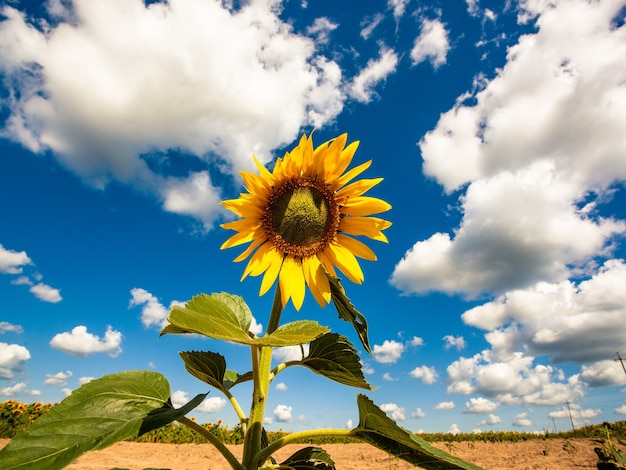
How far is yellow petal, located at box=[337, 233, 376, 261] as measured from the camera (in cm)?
221

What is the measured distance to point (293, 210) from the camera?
6.86 feet

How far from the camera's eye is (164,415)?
149 cm

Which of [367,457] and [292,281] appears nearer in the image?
[292,281]

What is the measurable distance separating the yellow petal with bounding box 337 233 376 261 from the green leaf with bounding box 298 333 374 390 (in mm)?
580

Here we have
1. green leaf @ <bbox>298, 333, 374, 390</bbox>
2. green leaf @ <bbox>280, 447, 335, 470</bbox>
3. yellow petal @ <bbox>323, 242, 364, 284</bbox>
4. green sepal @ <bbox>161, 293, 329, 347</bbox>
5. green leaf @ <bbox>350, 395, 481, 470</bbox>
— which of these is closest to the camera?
green sepal @ <bbox>161, 293, 329, 347</bbox>

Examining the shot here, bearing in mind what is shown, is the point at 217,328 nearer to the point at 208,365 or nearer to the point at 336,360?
the point at 336,360

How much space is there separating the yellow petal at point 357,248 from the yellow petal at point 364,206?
0.48ft

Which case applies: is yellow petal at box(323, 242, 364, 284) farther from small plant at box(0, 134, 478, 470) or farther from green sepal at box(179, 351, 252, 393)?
green sepal at box(179, 351, 252, 393)

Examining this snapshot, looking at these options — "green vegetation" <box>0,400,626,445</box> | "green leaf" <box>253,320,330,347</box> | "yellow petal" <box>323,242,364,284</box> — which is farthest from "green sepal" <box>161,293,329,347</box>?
"green vegetation" <box>0,400,626,445</box>

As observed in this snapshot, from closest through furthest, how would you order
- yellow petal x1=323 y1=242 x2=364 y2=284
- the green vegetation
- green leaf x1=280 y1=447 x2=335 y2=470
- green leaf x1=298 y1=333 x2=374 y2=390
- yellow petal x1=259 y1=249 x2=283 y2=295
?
1. green leaf x1=298 y1=333 x2=374 y2=390
2. green leaf x1=280 y1=447 x2=335 y2=470
3. yellow petal x1=259 y1=249 x2=283 y2=295
4. yellow petal x1=323 y1=242 x2=364 y2=284
5. the green vegetation

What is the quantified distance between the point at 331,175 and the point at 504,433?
47.5ft

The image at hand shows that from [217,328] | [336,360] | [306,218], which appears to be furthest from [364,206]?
[217,328]

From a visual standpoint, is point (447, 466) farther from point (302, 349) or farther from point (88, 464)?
point (88, 464)

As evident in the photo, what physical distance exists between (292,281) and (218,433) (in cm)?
1234
